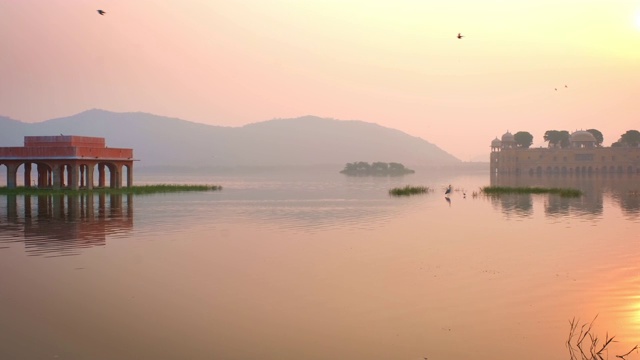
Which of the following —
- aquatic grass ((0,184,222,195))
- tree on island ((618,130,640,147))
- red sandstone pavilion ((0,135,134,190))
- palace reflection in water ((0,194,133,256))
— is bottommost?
palace reflection in water ((0,194,133,256))

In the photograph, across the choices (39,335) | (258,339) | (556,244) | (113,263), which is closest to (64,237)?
(113,263)

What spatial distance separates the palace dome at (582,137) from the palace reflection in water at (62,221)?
142 metres

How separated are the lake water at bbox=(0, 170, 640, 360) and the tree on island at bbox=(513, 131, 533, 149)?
6296 inches

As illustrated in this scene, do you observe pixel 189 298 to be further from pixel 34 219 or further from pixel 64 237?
pixel 34 219

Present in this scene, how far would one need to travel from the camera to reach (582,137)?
169625 millimetres

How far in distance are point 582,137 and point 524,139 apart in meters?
22.3

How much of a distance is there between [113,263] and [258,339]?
36.8ft

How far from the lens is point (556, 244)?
28.5 metres

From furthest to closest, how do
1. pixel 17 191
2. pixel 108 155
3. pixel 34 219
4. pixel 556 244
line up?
pixel 108 155 → pixel 17 191 → pixel 34 219 → pixel 556 244

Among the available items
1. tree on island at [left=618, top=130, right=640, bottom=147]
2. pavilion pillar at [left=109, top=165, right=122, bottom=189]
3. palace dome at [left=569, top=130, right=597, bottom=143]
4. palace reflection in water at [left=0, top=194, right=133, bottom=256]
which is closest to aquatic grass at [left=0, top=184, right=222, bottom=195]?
pavilion pillar at [left=109, top=165, right=122, bottom=189]

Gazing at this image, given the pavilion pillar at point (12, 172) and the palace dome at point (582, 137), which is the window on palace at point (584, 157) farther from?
the pavilion pillar at point (12, 172)

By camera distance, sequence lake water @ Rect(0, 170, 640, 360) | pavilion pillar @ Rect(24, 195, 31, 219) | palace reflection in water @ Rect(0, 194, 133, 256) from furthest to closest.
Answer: pavilion pillar @ Rect(24, 195, 31, 219), palace reflection in water @ Rect(0, 194, 133, 256), lake water @ Rect(0, 170, 640, 360)

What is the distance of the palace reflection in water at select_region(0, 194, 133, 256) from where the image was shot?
94.4ft

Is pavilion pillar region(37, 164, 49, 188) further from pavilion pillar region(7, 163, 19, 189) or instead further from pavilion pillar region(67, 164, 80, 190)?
pavilion pillar region(67, 164, 80, 190)
